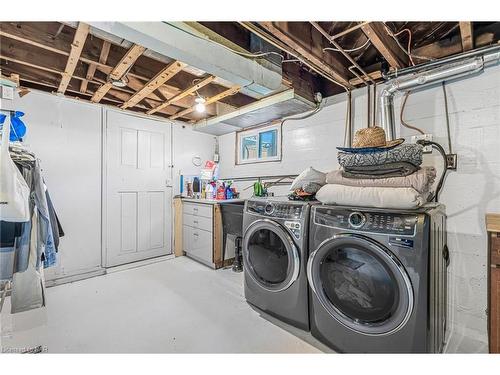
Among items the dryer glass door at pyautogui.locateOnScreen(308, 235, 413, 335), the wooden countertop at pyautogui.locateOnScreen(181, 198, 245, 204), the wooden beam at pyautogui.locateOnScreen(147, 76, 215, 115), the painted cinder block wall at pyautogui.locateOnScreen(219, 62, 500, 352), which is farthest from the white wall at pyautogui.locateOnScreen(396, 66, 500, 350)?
the wooden countertop at pyautogui.locateOnScreen(181, 198, 245, 204)

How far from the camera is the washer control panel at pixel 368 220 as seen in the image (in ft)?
3.83

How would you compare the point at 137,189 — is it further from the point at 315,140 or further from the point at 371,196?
the point at 371,196

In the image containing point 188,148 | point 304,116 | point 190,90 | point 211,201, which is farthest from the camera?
point 188,148

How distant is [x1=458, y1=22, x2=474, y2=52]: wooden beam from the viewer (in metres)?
1.41

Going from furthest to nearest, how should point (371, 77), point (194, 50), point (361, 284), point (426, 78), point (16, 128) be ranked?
point (371, 77)
point (426, 78)
point (16, 128)
point (194, 50)
point (361, 284)

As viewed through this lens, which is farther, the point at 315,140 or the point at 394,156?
the point at 315,140

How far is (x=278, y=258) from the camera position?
1.77 m

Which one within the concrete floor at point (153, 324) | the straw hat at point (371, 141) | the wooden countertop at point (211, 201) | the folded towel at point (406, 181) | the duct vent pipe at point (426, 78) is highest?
the duct vent pipe at point (426, 78)

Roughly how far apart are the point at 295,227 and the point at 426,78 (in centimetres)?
153

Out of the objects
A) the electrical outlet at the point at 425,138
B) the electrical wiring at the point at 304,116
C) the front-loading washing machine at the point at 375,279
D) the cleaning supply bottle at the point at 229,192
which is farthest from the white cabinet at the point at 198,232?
the electrical outlet at the point at 425,138

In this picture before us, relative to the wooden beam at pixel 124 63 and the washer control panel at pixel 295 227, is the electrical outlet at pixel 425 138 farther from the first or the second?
the wooden beam at pixel 124 63

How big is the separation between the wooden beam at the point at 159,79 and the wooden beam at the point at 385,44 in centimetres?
141

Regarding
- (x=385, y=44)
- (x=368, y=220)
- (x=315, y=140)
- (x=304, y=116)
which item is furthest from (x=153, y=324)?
(x=385, y=44)
